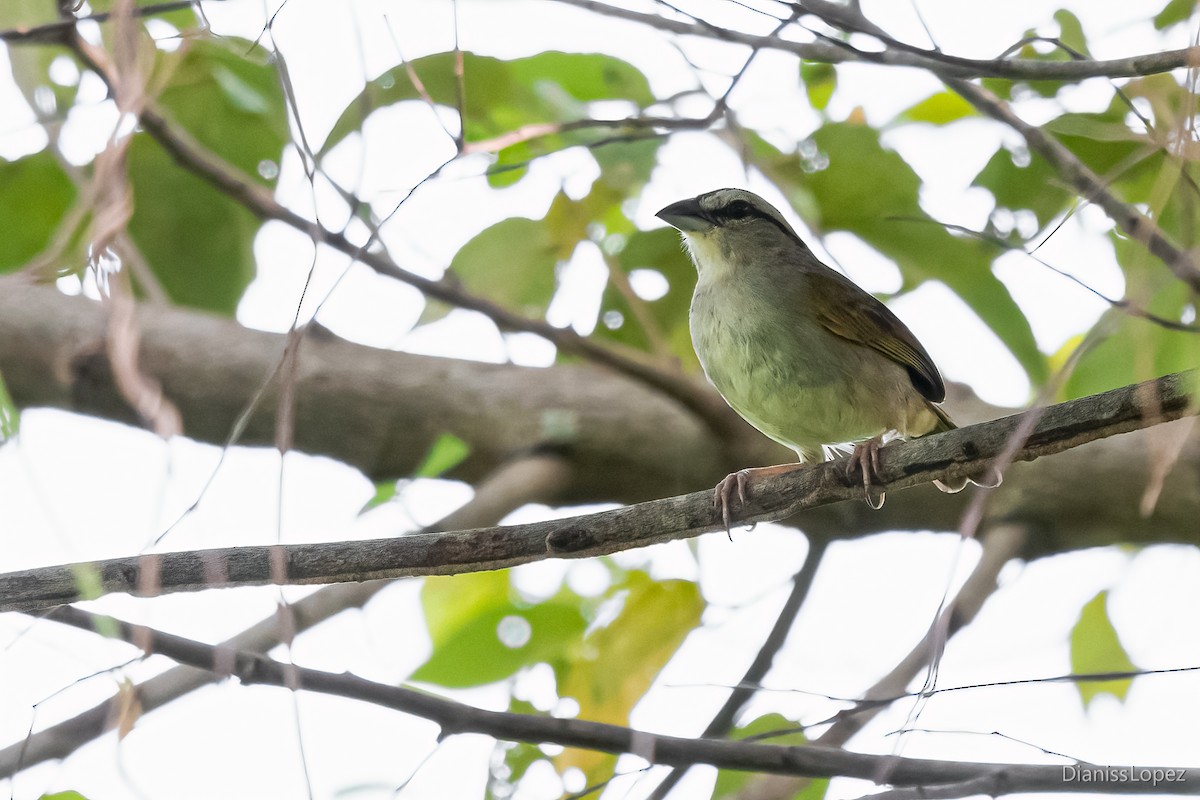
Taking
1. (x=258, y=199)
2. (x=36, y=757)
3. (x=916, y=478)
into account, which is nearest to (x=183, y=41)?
(x=258, y=199)

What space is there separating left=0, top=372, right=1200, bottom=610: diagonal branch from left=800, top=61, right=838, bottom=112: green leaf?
1.52 meters

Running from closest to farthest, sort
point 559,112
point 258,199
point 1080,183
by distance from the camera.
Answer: point 1080,183
point 258,199
point 559,112

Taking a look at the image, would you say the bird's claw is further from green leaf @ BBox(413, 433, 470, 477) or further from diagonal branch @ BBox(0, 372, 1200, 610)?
green leaf @ BBox(413, 433, 470, 477)

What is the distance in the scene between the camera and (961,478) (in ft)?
8.61

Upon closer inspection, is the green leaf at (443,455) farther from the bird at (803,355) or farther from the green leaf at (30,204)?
the green leaf at (30,204)

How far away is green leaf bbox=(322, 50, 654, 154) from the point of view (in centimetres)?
302

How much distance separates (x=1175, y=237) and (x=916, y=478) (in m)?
0.98

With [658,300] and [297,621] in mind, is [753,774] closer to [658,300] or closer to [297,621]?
[297,621]

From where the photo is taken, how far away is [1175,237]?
281cm

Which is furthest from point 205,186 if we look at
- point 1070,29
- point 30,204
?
point 1070,29

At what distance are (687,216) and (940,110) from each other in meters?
0.92

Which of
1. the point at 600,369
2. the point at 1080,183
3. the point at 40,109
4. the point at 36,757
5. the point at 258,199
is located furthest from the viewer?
the point at 600,369

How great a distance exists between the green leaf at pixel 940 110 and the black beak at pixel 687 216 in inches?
32.0

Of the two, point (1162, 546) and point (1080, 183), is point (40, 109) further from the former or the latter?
point (1162, 546)
